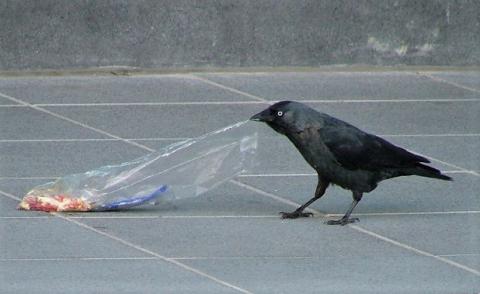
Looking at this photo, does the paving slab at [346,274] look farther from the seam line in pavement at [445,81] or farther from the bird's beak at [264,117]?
the seam line in pavement at [445,81]

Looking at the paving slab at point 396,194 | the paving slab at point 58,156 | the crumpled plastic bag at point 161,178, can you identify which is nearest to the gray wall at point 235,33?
the paving slab at point 58,156

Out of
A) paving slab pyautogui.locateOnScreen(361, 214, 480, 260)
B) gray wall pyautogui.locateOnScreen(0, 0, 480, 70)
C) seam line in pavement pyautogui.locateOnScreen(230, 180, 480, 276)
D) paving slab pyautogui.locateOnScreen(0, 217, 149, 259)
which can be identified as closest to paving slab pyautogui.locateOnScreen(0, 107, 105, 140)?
gray wall pyautogui.locateOnScreen(0, 0, 480, 70)

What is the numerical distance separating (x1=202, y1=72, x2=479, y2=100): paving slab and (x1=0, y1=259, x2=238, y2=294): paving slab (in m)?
4.12

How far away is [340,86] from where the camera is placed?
36.7 feet

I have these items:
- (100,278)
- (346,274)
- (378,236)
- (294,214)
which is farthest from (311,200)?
(100,278)

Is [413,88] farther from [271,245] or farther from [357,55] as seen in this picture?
[271,245]

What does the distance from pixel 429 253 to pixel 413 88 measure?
164 inches

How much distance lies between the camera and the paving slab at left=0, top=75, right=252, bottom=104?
10727mm

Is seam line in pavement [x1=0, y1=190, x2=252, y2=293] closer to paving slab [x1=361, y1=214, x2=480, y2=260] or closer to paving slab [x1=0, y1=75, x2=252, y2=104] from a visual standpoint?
paving slab [x1=361, y1=214, x2=480, y2=260]

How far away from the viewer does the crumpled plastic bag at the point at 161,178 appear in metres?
7.95

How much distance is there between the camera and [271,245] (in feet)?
23.7

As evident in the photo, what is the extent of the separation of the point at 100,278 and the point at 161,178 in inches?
59.6

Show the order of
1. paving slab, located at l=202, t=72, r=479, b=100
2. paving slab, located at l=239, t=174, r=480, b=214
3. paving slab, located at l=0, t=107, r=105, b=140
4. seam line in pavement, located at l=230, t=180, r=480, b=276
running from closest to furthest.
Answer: seam line in pavement, located at l=230, t=180, r=480, b=276, paving slab, located at l=239, t=174, r=480, b=214, paving slab, located at l=0, t=107, r=105, b=140, paving slab, located at l=202, t=72, r=479, b=100

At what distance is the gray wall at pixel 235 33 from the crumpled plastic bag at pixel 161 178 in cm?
344
